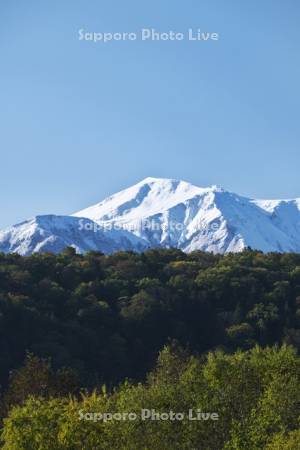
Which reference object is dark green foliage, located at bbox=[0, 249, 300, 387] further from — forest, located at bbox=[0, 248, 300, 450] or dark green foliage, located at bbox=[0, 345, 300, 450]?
dark green foliage, located at bbox=[0, 345, 300, 450]

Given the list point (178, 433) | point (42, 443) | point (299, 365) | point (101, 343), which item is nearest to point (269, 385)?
point (299, 365)

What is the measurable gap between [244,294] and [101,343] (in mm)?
30273

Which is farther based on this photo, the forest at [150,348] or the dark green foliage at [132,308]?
the dark green foliage at [132,308]

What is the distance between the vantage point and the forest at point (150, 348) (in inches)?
2805

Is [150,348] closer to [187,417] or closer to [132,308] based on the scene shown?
[132,308]

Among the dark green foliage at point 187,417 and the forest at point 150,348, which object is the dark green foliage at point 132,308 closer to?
the forest at point 150,348

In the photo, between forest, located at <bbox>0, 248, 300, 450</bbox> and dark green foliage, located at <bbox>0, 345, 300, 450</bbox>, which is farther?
forest, located at <bbox>0, 248, 300, 450</bbox>

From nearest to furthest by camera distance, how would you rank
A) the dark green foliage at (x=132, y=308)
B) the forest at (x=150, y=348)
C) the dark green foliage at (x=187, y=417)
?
the dark green foliage at (x=187, y=417)
the forest at (x=150, y=348)
the dark green foliage at (x=132, y=308)

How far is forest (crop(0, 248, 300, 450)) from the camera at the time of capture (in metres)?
71.2

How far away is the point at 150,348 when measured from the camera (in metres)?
153

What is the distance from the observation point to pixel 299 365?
3337 inches

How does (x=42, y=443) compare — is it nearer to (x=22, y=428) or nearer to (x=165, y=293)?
(x=22, y=428)

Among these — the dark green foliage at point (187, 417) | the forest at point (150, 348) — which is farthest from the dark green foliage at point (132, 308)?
the dark green foliage at point (187, 417)

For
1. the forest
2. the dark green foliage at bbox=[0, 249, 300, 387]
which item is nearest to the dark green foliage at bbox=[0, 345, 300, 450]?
the forest
